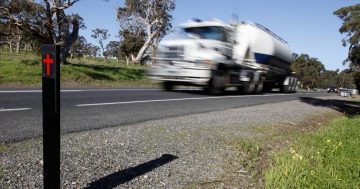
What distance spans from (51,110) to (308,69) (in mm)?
107153

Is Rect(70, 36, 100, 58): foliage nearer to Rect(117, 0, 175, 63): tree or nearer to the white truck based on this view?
Rect(117, 0, 175, 63): tree

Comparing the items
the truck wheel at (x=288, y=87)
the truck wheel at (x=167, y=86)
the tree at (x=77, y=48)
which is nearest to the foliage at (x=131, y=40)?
the tree at (x=77, y=48)

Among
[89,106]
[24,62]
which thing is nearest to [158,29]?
[24,62]

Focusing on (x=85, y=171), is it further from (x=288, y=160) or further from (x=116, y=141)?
(x=288, y=160)

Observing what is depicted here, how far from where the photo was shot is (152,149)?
4922 mm

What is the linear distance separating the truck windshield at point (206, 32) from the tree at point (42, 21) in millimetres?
10200

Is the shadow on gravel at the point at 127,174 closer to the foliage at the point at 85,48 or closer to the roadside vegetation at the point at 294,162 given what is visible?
the roadside vegetation at the point at 294,162

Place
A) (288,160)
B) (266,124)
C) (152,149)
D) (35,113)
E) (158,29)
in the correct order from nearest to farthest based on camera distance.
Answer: (288,160) < (152,149) < (35,113) < (266,124) < (158,29)

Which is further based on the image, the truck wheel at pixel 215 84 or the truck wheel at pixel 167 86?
the truck wheel at pixel 167 86

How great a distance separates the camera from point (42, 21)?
2573 centimetres

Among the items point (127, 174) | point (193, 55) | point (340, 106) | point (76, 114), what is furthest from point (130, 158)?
point (340, 106)

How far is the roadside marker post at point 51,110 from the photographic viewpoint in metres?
2.54

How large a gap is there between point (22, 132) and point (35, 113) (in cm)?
189

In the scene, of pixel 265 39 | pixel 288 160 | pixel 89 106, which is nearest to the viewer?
pixel 288 160
